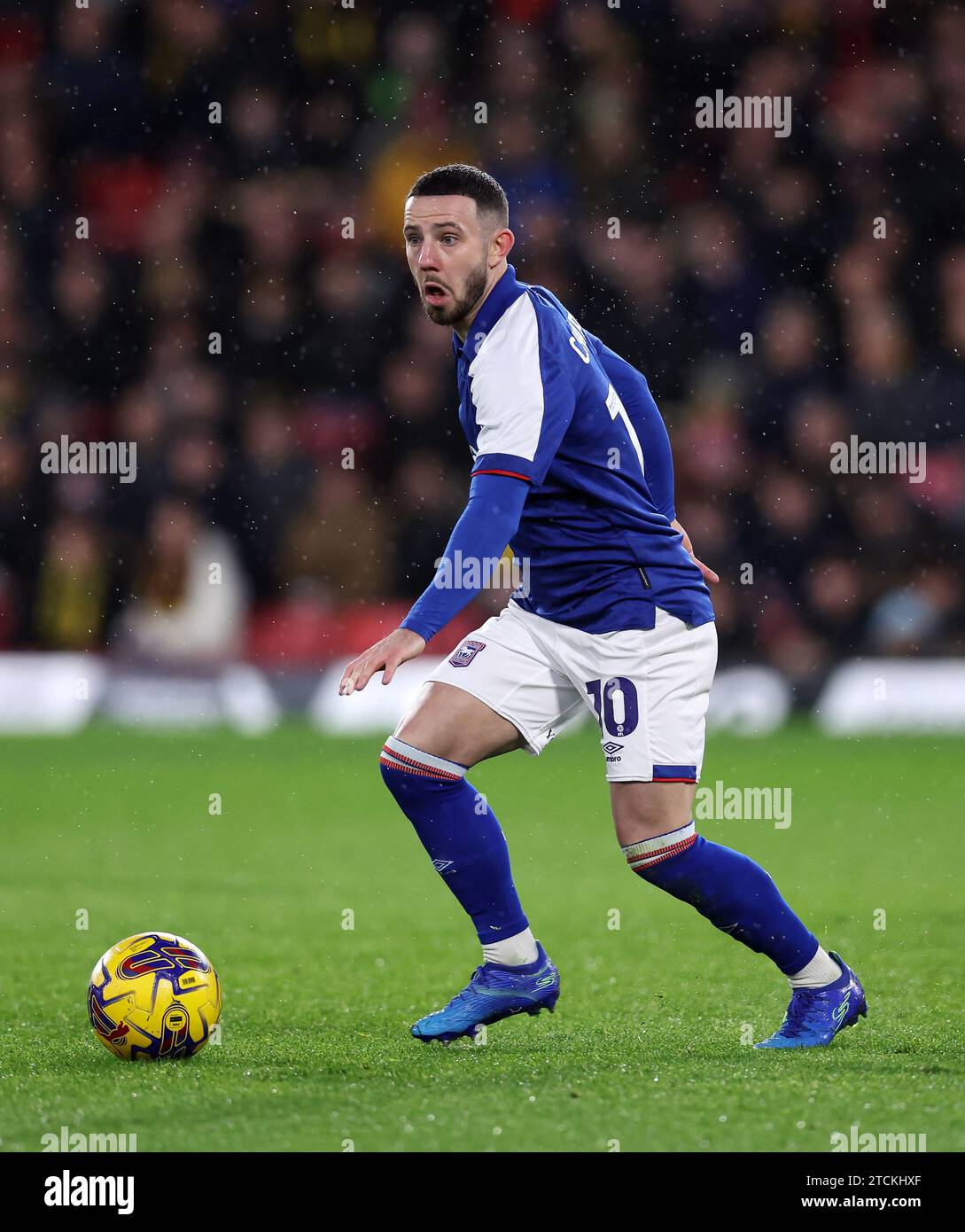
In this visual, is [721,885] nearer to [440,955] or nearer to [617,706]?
[617,706]

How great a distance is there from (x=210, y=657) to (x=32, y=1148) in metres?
8.83

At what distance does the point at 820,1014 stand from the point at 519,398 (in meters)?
1.61

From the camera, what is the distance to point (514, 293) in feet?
14.5

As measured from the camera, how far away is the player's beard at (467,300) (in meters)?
4.38

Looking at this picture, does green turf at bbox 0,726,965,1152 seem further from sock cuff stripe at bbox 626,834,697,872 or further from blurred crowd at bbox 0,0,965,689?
blurred crowd at bbox 0,0,965,689

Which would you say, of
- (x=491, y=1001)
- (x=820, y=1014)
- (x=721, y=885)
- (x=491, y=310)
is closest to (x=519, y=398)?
(x=491, y=310)

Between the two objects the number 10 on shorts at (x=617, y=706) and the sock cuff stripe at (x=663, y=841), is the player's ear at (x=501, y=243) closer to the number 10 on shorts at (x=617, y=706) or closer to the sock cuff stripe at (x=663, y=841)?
the number 10 on shorts at (x=617, y=706)

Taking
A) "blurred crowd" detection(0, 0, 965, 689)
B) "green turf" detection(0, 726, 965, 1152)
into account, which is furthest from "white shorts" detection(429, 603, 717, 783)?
"blurred crowd" detection(0, 0, 965, 689)

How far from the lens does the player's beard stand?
438 centimetres

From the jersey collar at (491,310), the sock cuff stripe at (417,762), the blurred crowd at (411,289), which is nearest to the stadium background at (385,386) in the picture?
the blurred crowd at (411,289)

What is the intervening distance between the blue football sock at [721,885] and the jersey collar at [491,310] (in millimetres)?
1242

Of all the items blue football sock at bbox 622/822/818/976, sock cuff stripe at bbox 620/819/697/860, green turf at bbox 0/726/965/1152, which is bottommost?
green turf at bbox 0/726/965/1152

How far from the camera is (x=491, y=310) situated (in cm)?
439
